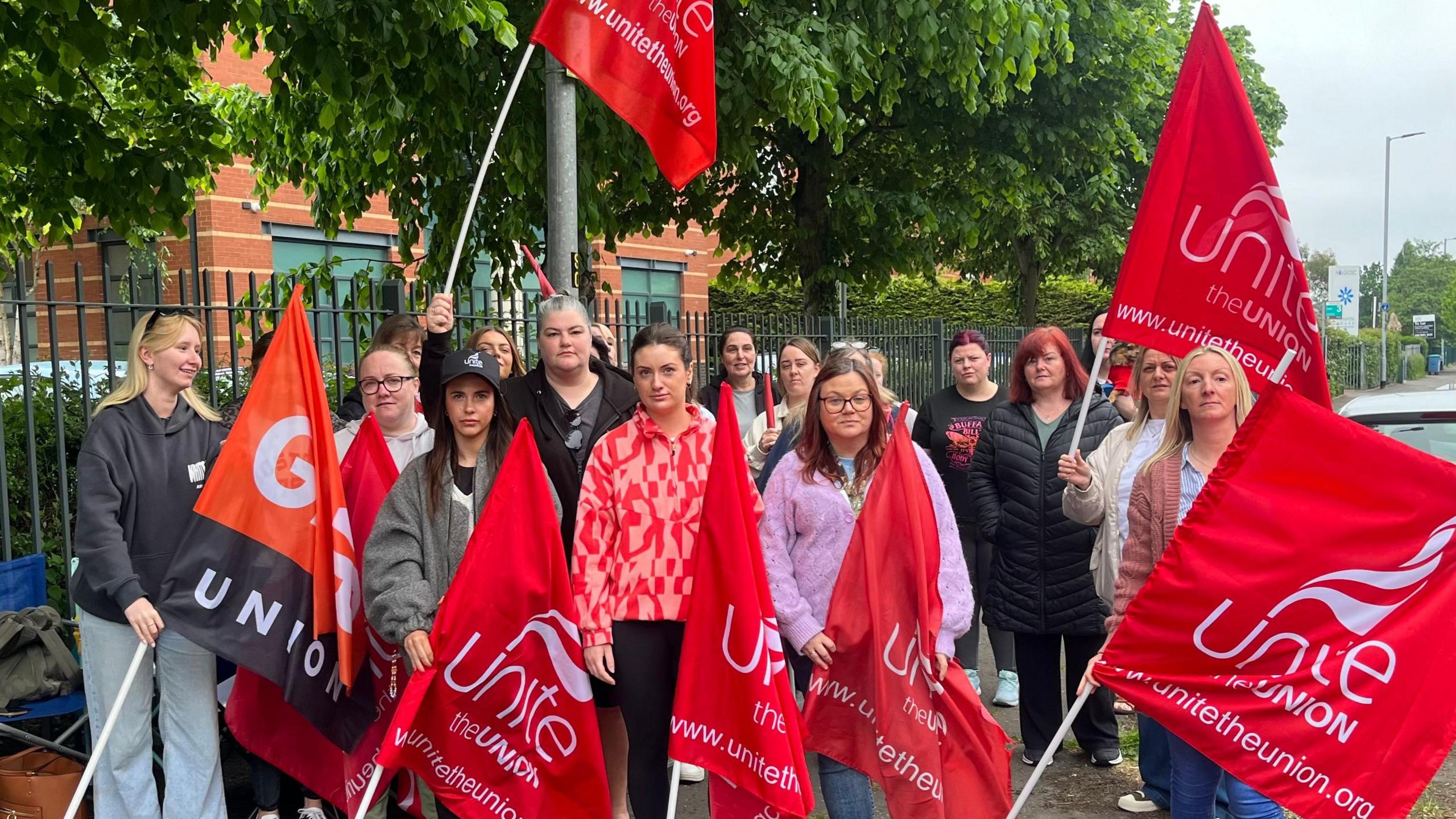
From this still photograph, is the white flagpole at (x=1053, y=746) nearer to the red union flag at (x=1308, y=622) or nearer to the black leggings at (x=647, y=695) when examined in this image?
the red union flag at (x=1308, y=622)

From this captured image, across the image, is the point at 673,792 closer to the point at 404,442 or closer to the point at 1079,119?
the point at 404,442

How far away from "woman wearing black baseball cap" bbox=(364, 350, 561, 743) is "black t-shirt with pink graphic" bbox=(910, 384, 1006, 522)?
2.84 metres

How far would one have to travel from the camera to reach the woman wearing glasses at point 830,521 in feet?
13.4

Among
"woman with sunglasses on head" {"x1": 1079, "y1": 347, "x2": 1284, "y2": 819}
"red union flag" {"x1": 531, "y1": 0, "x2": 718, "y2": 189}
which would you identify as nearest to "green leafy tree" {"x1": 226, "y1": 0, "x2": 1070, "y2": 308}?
"red union flag" {"x1": 531, "y1": 0, "x2": 718, "y2": 189}

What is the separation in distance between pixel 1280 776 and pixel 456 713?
2429mm

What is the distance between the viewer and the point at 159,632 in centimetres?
403

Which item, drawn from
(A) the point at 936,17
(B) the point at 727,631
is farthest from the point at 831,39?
(B) the point at 727,631

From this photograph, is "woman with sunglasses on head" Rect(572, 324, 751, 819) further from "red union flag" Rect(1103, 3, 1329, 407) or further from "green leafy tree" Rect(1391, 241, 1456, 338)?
"green leafy tree" Rect(1391, 241, 1456, 338)

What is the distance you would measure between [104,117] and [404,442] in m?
6.04

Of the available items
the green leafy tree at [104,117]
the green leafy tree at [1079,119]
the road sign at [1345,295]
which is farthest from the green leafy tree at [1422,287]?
the green leafy tree at [104,117]

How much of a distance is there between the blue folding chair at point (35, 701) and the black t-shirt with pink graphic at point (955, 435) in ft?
13.0

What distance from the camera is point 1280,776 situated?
337 cm

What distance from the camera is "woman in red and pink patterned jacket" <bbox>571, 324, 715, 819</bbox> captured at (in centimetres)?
402

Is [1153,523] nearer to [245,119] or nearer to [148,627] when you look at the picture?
[148,627]
